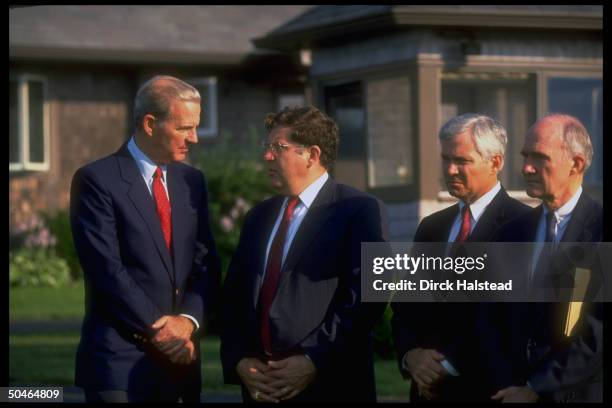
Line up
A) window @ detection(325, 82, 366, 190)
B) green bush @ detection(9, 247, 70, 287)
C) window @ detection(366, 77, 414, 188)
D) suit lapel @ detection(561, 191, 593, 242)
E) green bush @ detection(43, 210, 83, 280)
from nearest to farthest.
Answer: suit lapel @ detection(561, 191, 593, 242) → window @ detection(366, 77, 414, 188) → window @ detection(325, 82, 366, 190) → green bush @ detection(9, 247, 70, 287) → green bush @ detection(43, 210, 83, 280)

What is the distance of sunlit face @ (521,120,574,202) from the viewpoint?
→ 6.09m

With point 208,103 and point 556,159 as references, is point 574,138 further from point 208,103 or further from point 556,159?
point 208,103

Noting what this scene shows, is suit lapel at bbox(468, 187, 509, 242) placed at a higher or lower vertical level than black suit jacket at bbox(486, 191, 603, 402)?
higher

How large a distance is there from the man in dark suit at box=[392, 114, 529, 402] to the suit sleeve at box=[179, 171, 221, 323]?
929mm

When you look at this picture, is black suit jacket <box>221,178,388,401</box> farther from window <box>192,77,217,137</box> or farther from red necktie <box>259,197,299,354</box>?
window <box>192,77,217,137</box>

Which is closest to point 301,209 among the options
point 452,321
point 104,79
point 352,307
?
point 352,307

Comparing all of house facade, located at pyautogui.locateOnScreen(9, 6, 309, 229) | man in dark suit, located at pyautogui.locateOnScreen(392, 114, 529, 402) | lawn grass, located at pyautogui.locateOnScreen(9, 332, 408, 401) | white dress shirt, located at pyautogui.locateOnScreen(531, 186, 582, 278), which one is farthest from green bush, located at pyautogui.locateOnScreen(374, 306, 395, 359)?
house facade, located at pyautogui.locateOnScreen(9, 6, 309, 229)

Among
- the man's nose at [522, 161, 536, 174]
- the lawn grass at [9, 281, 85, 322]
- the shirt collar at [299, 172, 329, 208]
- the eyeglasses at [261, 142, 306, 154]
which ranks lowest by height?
the lawn grass at [9, 281, 85, 322]

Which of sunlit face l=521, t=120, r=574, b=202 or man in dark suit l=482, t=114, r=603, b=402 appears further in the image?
sunlit face l=521, t=120, r=574, b=202

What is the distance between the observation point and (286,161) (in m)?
6.67

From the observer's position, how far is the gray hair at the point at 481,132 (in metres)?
6.45

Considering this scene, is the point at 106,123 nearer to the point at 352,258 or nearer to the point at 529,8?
the point at 529,8
